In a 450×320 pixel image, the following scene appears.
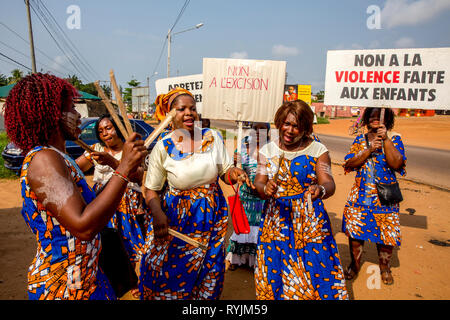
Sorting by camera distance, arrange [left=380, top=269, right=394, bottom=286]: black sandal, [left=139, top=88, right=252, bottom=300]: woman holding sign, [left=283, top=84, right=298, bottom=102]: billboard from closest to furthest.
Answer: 1. [left=139, top=88, right=252, bottom=300]: woman holding sign
2. [left=380, top=269, right=394, bottom=286]: black sandal
3. [left=283, top=84, right=298, bottom=102]: billboard

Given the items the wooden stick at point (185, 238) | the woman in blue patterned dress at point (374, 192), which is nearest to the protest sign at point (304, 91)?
the woman in blue patterned dress at point (374, 192)

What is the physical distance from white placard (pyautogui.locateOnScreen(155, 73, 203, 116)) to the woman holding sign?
342 centimetres

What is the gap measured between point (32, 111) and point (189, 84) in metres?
4.57

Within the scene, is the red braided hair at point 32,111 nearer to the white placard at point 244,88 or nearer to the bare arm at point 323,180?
the bare arm at point 323,180

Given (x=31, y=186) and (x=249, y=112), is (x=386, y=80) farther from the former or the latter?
(x=31, y=186)

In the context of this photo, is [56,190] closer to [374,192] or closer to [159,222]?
[159,222]

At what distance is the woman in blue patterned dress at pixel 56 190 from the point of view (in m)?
1.17

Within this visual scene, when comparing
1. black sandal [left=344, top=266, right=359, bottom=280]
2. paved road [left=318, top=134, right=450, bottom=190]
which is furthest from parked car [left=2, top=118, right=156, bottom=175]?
paved road [left=318, top=134, right=450, bottom=190]

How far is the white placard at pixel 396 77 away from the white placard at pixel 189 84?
288cm

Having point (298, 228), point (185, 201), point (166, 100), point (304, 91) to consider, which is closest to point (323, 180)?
point (298, 228)

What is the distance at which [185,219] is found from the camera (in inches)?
80.0

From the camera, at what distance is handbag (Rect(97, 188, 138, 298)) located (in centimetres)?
171

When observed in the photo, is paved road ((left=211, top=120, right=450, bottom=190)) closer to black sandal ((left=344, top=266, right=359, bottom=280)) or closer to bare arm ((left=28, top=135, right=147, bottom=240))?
black sandal ((left=344, top=266, right=359, bottom=280))
